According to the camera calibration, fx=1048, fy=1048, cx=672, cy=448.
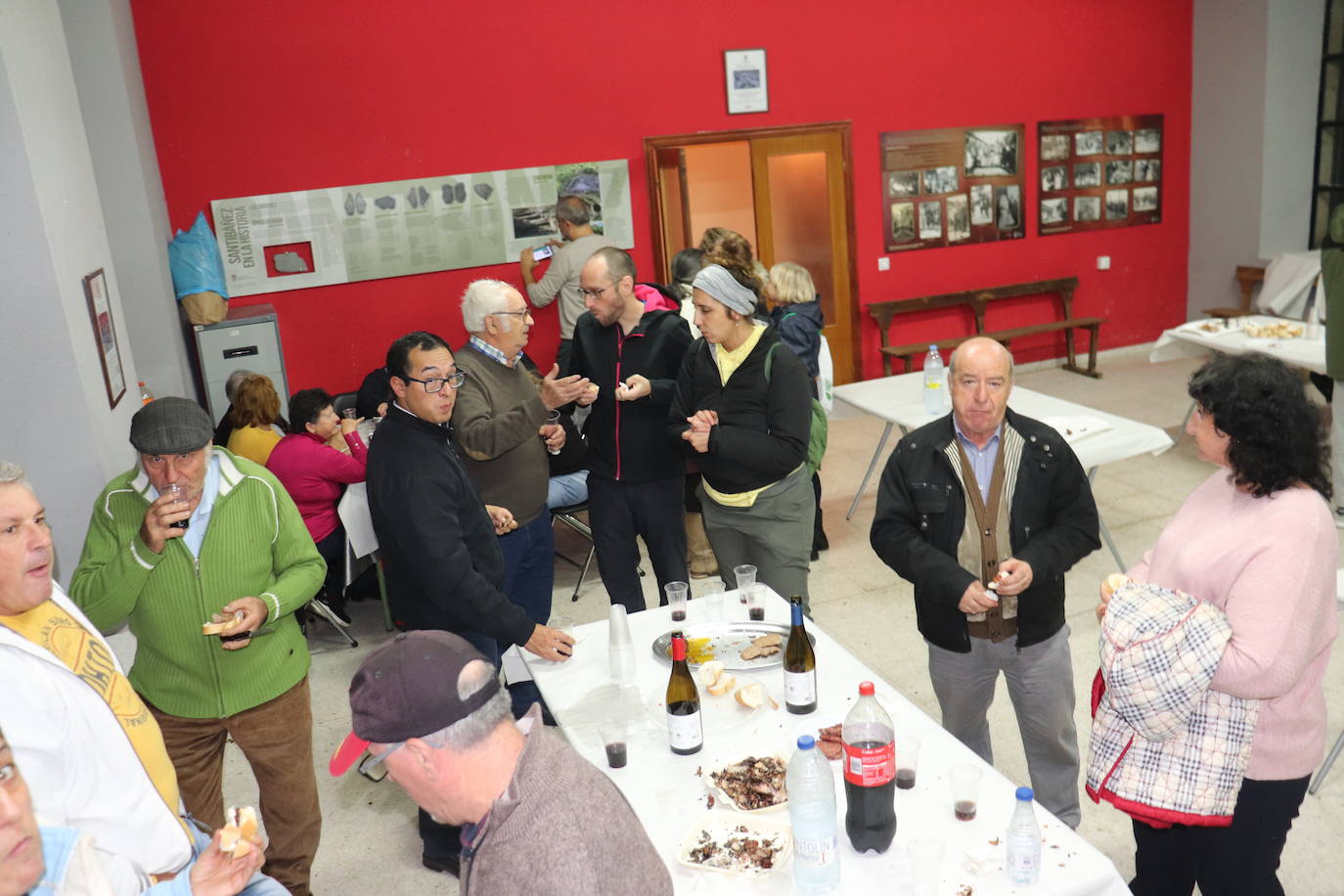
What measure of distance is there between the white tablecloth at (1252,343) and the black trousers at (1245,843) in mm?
3701

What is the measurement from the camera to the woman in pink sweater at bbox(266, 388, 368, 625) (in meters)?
4.56

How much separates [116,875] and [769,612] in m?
1.83

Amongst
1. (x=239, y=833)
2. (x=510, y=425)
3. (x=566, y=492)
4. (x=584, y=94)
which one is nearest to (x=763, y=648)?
(x=510, y=425)

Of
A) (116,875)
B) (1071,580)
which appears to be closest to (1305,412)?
(116,875)

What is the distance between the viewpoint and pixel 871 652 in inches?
173

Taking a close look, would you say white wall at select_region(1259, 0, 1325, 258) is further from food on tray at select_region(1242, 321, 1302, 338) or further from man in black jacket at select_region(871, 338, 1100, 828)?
man in black jacket at select_region(871, 338, 1100, 828)

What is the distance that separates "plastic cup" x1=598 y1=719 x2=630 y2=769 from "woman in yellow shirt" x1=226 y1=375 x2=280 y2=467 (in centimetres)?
296

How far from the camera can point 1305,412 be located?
2143 millimetres

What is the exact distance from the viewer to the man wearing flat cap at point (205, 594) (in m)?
2.53

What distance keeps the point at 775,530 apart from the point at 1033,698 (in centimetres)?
110

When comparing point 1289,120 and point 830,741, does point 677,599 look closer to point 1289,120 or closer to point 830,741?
point 830,741

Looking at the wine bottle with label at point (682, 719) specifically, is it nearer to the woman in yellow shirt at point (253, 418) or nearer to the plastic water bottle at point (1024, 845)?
the plastic water bottle at point (1024, 845)

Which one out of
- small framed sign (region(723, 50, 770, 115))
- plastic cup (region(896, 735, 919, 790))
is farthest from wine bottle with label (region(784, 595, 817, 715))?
small framed sign (region(723, 50, 770, 115))

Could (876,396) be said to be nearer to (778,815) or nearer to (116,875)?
(778,815)
